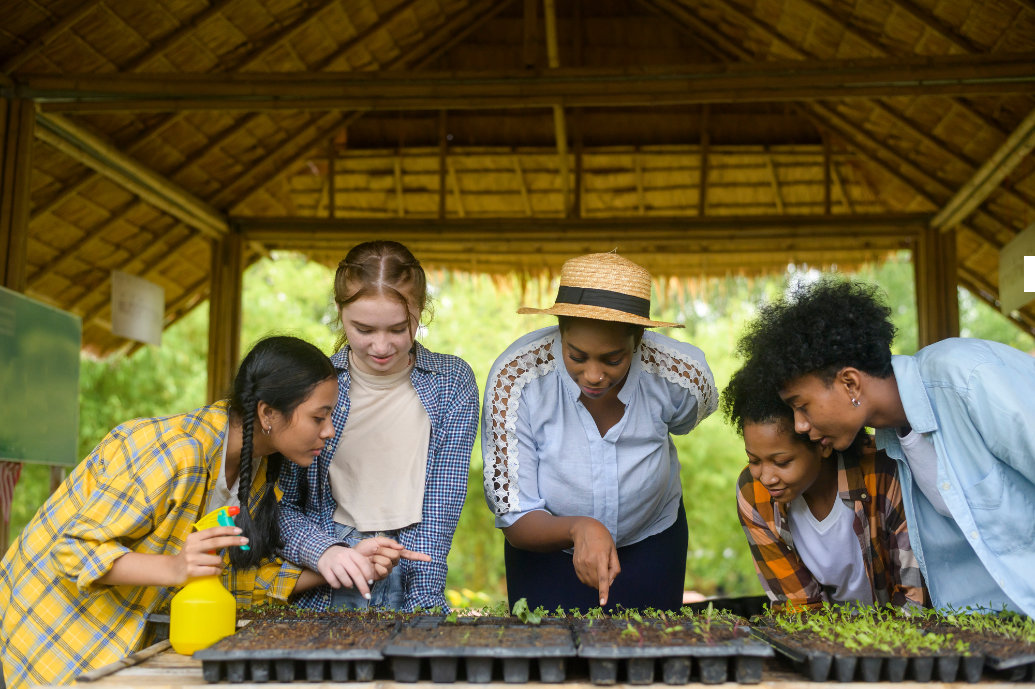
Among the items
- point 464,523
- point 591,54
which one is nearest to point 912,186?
point 591,54

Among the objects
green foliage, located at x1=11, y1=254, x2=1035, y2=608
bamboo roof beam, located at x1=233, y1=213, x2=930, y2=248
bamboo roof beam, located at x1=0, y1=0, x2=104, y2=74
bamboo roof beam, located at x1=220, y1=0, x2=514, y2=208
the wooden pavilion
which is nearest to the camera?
bamboo roof beam, located at x1=0, y1=0, x2=104, y2=74

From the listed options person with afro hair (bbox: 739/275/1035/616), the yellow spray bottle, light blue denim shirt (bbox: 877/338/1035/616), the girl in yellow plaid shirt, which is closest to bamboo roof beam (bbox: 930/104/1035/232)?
person with afro hair (bbox: 739/275/1035/616)

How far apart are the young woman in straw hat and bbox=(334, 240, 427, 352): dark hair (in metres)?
0.31

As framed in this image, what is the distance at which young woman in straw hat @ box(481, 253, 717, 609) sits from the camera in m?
2.52

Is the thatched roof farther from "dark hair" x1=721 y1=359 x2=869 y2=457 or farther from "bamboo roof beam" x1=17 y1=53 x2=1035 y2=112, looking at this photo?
"dark hair" x1=721 y1=359 x2=869 y2=457

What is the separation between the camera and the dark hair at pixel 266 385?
7.47 feet

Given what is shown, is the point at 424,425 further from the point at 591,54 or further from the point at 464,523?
the point at 464,523

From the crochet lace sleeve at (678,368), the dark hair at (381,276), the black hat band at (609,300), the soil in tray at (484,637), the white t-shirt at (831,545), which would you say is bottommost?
the soil in tray at (484,637)

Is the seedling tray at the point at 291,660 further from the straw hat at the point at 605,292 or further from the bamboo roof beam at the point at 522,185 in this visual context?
the bamboo roof beam at the point at 522,185

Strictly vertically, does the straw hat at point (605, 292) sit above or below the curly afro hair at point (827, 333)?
above

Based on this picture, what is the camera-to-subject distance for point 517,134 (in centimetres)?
689

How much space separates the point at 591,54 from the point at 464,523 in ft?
23.3

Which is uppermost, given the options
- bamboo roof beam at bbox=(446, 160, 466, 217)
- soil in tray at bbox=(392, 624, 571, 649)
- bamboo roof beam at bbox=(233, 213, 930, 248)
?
bamboo roof beam at bbox=(446, 160, 466, 217)

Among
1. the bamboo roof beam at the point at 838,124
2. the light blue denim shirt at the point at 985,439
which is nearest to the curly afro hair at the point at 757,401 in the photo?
the light blue denim shirt at the point at 985,439
